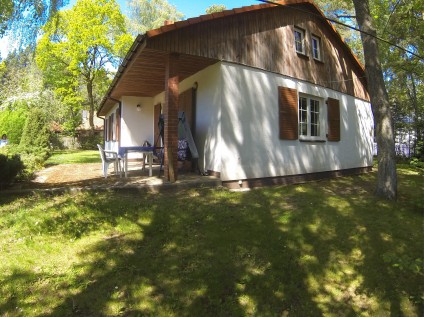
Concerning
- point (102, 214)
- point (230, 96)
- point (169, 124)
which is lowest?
point (102, 214)

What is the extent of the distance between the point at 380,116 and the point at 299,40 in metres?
3.77

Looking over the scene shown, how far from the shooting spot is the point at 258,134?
25.0 ft

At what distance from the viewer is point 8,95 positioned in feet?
60.6

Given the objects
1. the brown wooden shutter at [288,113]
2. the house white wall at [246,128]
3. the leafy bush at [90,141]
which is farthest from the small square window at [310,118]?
the leafy bush at [90,141]

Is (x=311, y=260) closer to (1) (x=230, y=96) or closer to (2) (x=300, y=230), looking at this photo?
(2) (x=300, y=230)

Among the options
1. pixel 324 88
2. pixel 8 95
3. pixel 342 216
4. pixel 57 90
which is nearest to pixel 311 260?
pixel 342 216

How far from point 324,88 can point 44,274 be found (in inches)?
354

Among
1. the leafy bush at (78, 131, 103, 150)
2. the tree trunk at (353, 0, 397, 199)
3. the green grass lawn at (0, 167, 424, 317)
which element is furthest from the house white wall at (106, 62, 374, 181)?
the leafy bush at (78, 131, 103, 150)

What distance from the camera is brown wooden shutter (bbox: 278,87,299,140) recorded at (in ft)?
26.7

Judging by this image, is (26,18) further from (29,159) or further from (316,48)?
(316,48)

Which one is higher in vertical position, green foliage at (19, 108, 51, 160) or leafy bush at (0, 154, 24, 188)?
green foliage at (19, 108, 51, 160)

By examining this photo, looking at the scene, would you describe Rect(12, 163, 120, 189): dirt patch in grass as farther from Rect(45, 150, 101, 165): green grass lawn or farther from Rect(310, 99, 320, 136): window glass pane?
Rect(310, 99, 320, 136): window glass pane

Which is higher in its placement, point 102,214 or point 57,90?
point 57,90

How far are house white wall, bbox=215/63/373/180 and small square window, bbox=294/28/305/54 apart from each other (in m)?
1.09
